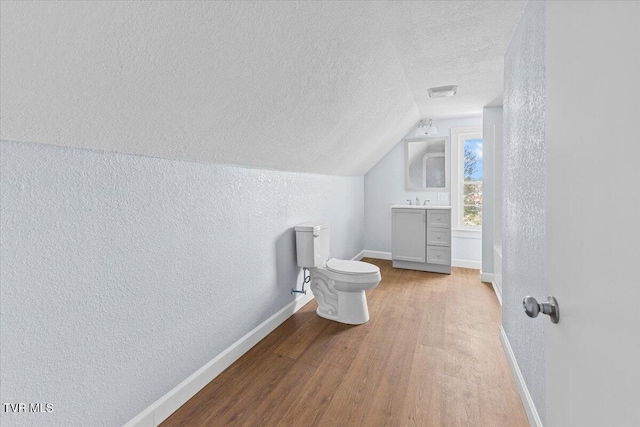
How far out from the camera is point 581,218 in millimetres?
570

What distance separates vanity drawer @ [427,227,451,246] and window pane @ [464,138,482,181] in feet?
2.93

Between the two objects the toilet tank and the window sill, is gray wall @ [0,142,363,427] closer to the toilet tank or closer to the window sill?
the toilet tank

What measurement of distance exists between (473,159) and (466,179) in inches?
11.3

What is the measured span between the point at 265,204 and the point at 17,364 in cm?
156

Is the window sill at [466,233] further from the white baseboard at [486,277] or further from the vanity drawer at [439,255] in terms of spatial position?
the white baseboard at [486,277]

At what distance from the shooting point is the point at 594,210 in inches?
20.4

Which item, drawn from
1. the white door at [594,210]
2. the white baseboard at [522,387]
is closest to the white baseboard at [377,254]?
the white baseboard at [522,387]

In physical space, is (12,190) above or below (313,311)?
above

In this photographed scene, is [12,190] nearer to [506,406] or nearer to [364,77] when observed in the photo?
[364,77]

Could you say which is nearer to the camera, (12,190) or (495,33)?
(12,190)

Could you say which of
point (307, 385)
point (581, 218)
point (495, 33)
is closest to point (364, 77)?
point (495, 33)

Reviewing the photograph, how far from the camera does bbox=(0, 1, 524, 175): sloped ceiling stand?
2.92 ft

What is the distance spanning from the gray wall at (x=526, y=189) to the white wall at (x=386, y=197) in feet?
7.79

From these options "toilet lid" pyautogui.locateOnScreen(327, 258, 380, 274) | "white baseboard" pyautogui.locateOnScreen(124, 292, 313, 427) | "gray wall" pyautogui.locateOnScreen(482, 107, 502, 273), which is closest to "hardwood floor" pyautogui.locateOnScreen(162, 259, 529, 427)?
"white baseboard" pyautogui.locateOnScreen(124, 292, 313, 427)
